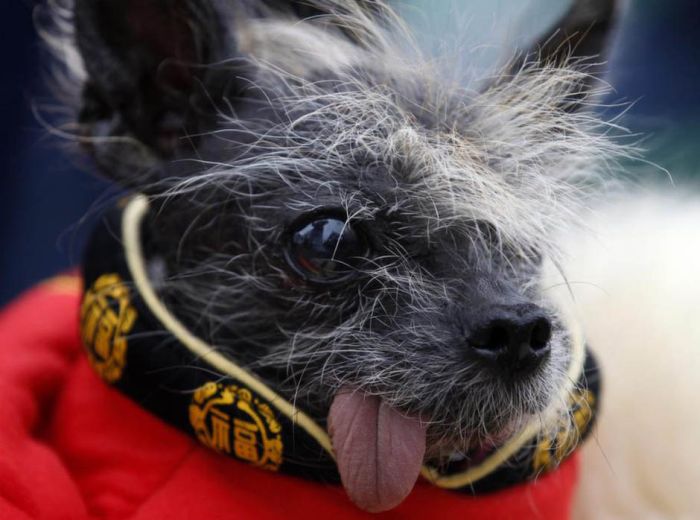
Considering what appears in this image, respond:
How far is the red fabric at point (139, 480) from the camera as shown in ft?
2.10

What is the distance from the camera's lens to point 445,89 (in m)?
0.68

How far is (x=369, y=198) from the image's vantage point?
0.61 meters

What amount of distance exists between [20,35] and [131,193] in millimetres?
725

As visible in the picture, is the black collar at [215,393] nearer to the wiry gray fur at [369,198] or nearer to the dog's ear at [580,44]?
the wiry gray fur at [369,198]

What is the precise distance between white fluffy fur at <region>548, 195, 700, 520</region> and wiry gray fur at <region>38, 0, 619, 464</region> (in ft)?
0.48

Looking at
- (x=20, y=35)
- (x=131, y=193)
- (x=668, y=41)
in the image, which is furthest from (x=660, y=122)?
(x=20, y=35)

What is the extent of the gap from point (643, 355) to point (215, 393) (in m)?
0.45

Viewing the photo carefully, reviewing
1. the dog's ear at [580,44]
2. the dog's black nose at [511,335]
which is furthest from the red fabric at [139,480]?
the dog's ear at [580,44]

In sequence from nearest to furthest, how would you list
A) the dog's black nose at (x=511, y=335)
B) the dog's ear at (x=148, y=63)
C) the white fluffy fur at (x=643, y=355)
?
1. the dog's black nose at (x=511, y=335)
2. the dog's ear at (x=148, y=63)
3. the white fluffy fur at (x=643, y=355)

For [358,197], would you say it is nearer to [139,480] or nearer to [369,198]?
[369,198]

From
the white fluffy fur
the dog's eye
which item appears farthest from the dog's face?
the white fluffy fur

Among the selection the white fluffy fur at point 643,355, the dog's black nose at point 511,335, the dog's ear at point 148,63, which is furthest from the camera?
the white fluffy fur at point 643,355

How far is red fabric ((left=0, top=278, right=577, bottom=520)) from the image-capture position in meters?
0.64

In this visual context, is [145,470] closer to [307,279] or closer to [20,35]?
[307,279]
